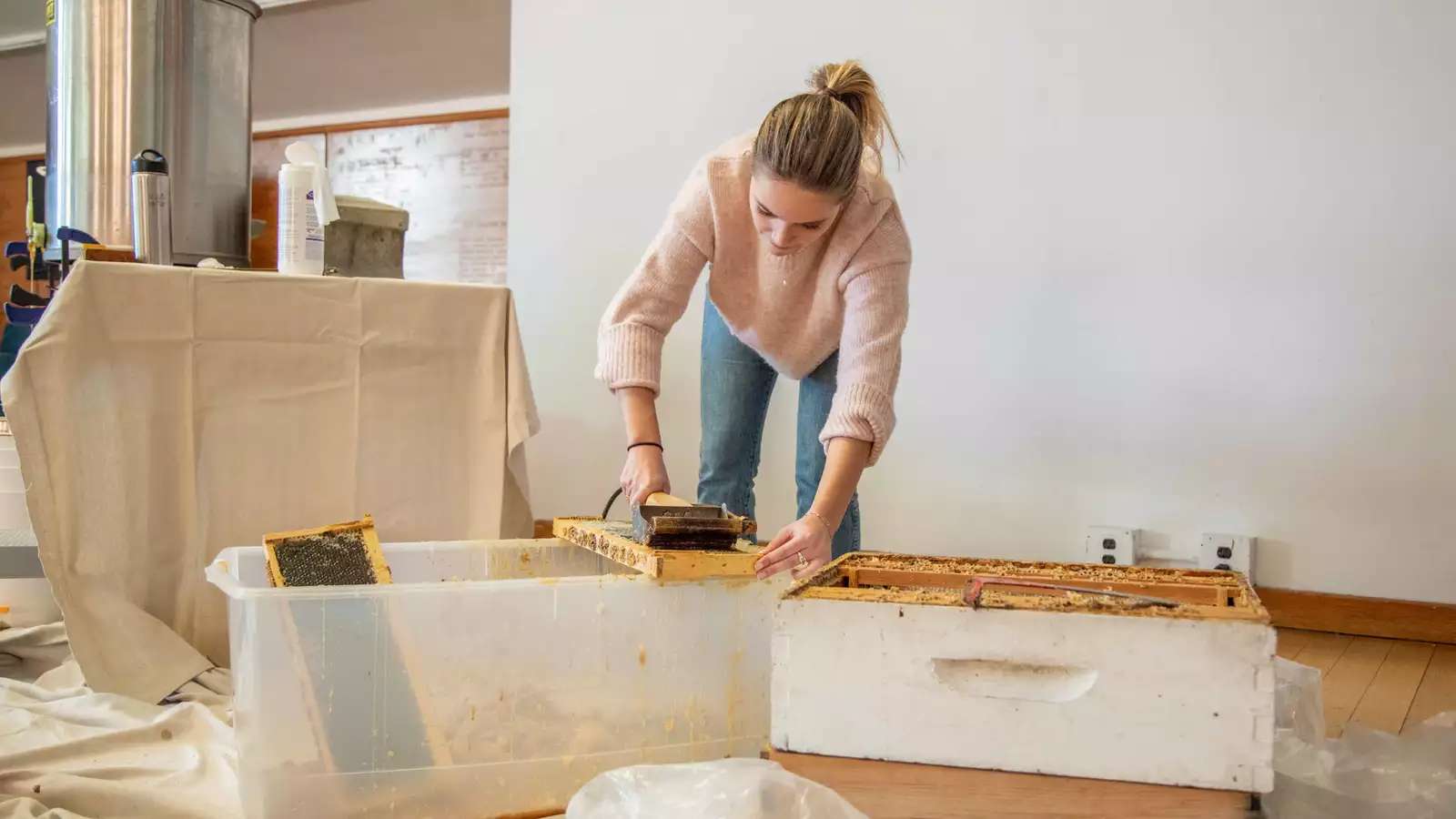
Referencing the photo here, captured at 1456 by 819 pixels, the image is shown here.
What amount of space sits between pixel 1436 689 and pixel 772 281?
140cm

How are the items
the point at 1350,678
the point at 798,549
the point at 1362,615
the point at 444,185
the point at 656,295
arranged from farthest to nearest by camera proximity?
the point at 444,185 < the point at 1362,615 < the point at 1350,678 < the point at 656,295 < the point at 798,549

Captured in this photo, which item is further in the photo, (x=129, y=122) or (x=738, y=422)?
Answer: (x=129, y=122)

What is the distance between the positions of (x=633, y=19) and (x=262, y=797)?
2.53 metres

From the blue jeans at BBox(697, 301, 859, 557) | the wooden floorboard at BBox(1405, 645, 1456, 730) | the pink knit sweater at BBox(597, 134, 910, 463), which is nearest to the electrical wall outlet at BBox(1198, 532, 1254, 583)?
the wooden floorboard at BBox(1405, 645, 1456, 730)

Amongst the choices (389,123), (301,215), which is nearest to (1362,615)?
(301,215)

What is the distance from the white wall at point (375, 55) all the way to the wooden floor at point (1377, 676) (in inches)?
133

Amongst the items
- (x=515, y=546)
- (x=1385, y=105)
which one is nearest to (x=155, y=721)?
(x=515, y=546)

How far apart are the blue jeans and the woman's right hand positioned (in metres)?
0.29

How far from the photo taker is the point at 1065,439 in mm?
2664

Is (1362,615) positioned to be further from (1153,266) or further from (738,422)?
(738,422)

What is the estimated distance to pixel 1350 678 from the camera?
2039 mm

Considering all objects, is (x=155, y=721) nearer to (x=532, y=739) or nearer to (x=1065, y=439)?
(x=532, y=739)

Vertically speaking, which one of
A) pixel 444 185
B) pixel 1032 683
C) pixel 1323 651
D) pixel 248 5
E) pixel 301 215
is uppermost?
pixel 248 5

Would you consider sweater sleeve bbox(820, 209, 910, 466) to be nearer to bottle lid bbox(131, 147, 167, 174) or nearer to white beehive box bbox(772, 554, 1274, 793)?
Result: white beehive box bbox(772, 554, 1274, 793)
